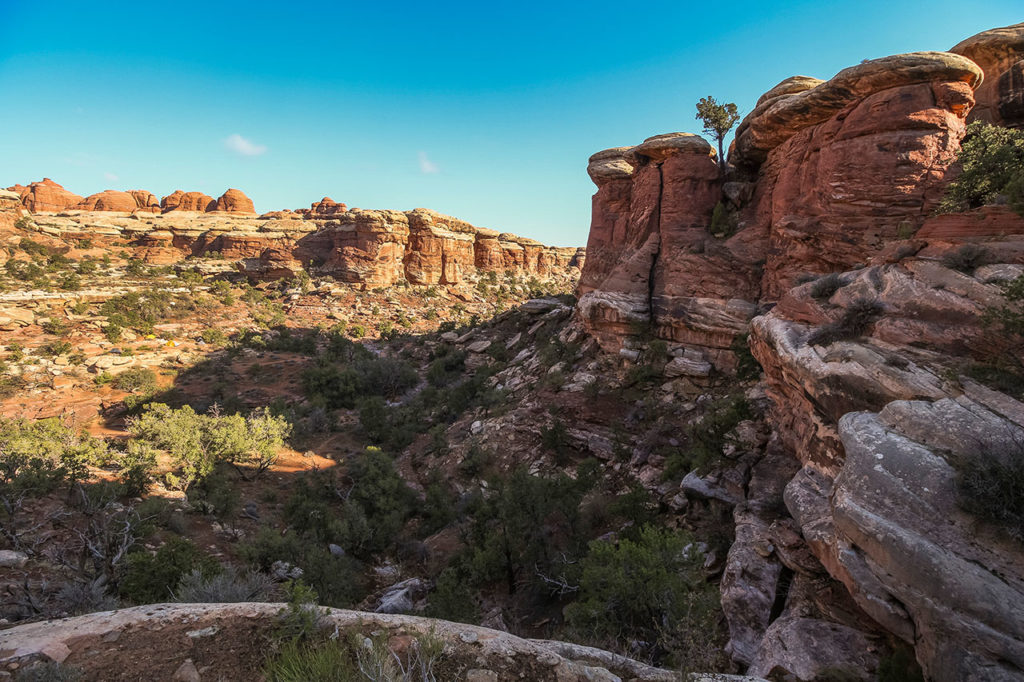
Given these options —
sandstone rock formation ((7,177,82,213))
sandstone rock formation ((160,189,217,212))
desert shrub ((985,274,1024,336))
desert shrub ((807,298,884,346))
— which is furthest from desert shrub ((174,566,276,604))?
sandstone rock formation ((7,177,82,213))

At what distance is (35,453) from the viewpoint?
428 inches

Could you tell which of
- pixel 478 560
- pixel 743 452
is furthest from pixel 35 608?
pixel 743 452

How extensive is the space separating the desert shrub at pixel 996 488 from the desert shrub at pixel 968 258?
4.01 metres

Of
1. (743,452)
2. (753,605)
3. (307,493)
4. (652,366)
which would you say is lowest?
→ (307,493)

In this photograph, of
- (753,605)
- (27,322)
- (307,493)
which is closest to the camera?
(753,605)

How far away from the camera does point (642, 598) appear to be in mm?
5891

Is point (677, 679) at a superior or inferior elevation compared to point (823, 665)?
superior

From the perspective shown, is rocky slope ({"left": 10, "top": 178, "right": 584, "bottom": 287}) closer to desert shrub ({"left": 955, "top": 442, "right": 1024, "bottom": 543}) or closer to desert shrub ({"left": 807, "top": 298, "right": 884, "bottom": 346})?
desert shrub ({"left": 807, "top": 298, "right": 884, "bottom": 346})

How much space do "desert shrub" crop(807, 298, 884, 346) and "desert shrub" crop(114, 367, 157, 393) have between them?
28.4 m

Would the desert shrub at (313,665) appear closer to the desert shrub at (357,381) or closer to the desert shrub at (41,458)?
the desert shrub at (41,458)

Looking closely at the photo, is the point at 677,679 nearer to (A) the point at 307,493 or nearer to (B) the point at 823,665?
(B) the point at 823,665

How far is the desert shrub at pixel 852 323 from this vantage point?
710 centimetres

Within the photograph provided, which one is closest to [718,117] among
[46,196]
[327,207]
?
[327,207]

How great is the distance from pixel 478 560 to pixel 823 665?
20.7ft
